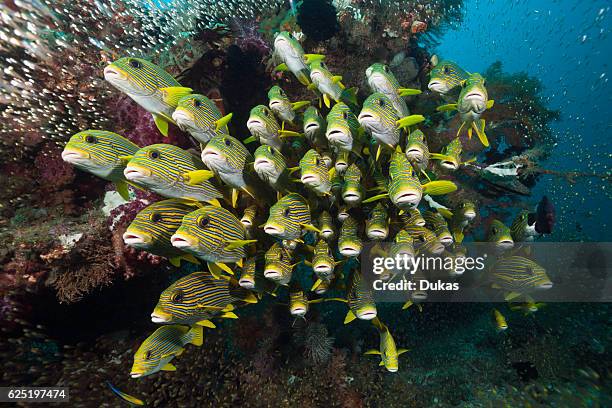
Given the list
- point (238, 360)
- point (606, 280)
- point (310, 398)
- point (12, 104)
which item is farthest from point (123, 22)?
point (606, 280)

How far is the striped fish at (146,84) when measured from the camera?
262 centimetres

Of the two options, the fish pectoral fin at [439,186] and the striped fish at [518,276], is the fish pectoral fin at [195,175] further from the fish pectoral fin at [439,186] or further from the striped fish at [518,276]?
the striped fish at [518,276]

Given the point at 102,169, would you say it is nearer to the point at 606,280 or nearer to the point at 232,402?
the point at 232,402

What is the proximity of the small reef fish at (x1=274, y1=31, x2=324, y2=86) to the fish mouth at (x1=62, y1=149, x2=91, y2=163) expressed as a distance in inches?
89.7

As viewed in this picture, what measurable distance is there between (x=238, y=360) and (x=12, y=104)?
610 cm

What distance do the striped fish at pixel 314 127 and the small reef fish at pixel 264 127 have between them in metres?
0.21

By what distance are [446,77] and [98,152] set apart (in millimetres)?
3702

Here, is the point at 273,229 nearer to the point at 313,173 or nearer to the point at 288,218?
the point at 288,218

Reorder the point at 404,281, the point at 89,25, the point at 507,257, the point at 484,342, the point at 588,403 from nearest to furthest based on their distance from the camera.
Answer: the point at 404,281 < the point at 507,257 < the point at 588,403 < the point at 89,25 < the point at 484,342

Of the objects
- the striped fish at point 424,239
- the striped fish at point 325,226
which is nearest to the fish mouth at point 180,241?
the striped fish at point 325,226

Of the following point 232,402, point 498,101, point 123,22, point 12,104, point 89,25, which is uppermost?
point 498,101

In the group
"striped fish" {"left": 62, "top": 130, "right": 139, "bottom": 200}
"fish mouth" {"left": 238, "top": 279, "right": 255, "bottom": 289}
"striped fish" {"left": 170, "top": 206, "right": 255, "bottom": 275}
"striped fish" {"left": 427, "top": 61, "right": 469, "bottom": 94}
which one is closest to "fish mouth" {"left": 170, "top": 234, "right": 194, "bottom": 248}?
"striped fish" {"left": 170, "top": 206, "right": 255, "bottom": 275}

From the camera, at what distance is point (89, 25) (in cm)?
595

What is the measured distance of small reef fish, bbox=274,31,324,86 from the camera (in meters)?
3.46
